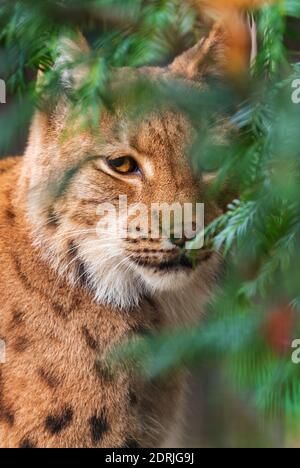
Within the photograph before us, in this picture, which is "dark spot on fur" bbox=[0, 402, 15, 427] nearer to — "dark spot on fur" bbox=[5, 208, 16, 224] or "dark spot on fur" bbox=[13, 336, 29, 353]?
"dark spot on fur" bbox=[13, 336, 29, 353]

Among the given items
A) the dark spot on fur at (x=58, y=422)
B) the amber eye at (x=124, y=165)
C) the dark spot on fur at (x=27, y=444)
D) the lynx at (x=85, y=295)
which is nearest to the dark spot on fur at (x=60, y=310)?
the lynx at (x=85, y=295)

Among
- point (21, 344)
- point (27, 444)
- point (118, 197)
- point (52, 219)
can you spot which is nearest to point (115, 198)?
point (118, 197)

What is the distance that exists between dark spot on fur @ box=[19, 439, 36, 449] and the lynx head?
596 millimetres

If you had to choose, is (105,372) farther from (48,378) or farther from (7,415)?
(7,415)

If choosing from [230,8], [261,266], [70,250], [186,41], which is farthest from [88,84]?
[70,250]

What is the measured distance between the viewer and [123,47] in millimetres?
1643

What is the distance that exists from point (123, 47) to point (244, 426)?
3.10 m

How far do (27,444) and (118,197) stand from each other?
96cm

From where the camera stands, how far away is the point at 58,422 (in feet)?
9.54

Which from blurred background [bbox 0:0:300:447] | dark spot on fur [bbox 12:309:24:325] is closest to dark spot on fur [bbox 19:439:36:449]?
dark spot on fur [bbox 12:309:24:325]

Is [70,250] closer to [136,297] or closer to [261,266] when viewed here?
[136,297]

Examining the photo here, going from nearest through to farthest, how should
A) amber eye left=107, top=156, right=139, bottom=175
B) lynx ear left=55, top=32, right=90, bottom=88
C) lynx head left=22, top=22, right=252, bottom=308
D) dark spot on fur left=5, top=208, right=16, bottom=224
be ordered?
lynx ear left=55, top=32, right=90, bottom=88 → lynx head left=22, top=22, right=252, bottom=308 → amber eye left=107, top=156, right=139, bottom=175 → dark spot on fur left=5, top=208, right=16, bottom=224

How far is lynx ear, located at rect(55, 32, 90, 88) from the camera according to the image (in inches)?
62.7

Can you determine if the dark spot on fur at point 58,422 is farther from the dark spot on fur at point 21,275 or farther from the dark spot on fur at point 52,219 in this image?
the dark spot on fur at point 52,219
